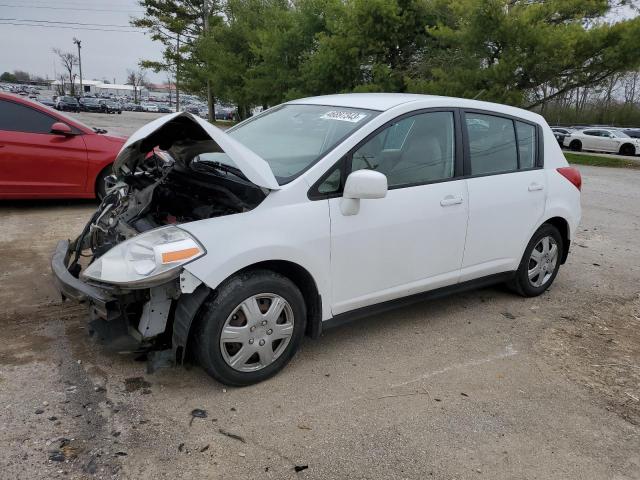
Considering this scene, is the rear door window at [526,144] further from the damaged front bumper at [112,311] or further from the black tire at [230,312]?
the damaged front bumper at [112,311]

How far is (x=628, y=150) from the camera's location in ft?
88.2

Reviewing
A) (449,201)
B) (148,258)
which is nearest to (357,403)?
(148,258)

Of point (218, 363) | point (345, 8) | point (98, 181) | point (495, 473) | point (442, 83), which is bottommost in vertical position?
point (495, 473)

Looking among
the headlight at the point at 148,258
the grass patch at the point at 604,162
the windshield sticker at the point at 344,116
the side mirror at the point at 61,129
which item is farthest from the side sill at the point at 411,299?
the grass patch at the point at 604,162

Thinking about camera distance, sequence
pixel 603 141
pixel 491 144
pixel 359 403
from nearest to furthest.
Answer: pixel 359 403 < pixel 491 144 < pixel 603 141

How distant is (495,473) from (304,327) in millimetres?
1328

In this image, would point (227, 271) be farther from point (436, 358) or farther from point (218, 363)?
point (436, 358)

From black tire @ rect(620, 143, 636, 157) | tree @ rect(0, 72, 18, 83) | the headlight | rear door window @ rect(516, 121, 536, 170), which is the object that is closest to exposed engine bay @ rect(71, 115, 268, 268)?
the headlight

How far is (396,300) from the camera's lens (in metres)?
3.81

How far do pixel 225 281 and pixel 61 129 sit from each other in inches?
200

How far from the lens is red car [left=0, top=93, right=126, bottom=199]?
22.1ft

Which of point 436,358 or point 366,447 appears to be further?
point 436,358

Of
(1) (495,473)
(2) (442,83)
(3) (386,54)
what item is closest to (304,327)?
(1) (495,473)

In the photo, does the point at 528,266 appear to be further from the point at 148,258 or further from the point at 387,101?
the point at 148,258
